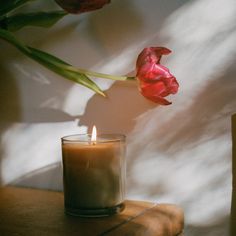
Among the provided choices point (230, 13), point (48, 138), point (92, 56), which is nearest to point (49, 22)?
point (92, 56)

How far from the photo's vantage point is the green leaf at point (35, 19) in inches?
28.5

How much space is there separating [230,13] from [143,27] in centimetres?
15

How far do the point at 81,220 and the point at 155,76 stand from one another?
0.79 feet

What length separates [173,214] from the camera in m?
0.60

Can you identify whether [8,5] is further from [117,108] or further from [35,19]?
[117,108]

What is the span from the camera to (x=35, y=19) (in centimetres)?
73

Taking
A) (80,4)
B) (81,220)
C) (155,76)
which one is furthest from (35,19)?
(81,220)

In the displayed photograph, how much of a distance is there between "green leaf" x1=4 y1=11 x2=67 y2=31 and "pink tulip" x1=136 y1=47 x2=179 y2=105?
215 millimetres

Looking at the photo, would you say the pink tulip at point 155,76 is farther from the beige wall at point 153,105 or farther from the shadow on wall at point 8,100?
the shadow on wall at point 8,100

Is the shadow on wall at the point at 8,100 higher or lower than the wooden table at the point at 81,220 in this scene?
higher

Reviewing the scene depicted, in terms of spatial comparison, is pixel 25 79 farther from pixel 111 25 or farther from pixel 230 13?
pixel 230 13

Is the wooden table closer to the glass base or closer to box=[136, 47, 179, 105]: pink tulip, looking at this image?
the glass base

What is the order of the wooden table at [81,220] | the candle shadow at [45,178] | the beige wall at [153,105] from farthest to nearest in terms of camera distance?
the candle shadow at [45,178] → the beige wall at [153,105] → the wooden table at [81,220]

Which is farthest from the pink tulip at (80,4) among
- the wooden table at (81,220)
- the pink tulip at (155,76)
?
the wooden table at (81,220)
